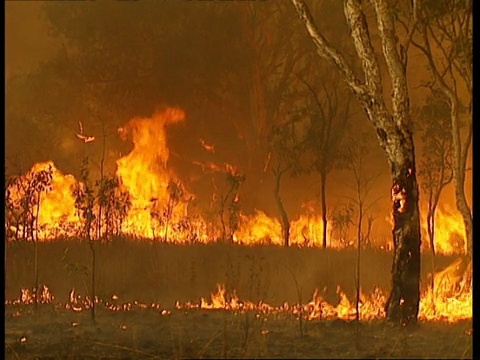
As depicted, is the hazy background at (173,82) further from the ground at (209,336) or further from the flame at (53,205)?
the ground at (209,336)

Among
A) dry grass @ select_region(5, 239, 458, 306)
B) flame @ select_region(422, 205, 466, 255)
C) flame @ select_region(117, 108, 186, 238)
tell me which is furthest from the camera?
flame @ select_region(117, 108, 186, 238)

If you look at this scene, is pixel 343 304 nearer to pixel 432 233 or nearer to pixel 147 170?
pixel 432 233

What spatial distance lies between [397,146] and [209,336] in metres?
0.89

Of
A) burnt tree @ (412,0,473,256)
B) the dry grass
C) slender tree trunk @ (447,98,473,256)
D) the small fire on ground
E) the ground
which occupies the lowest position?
the ground

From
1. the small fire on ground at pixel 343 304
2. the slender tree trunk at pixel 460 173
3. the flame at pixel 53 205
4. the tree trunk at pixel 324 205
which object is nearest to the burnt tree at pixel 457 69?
the slender tree trunk at pixel 460 173

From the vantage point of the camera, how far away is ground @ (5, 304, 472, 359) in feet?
8.22

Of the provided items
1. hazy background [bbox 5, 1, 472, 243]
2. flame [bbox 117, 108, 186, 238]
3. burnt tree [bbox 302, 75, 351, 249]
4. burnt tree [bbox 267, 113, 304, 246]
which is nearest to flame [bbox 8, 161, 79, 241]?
hazy background [bbox 5, 1, 472, 243]

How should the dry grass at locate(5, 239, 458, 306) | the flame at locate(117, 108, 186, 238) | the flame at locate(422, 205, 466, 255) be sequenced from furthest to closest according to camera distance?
the flame at locate(117, 108, 186, 238) < the dry grass at locate(5, 239, 458, 306) < the flame at locate(422, 205, 466, 255)

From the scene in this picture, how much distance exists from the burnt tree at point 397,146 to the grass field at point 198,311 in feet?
0.17

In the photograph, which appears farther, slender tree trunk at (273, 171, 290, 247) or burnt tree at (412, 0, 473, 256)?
slender tree trunk at (273, 171, 290, 247)

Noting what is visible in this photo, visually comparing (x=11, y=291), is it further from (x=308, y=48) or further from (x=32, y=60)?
(x=308, y=48)

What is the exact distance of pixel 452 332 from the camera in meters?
2.50

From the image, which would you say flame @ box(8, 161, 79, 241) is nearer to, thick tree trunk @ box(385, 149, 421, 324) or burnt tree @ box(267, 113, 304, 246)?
burnt tree @ box(267, 113, 304, 246)

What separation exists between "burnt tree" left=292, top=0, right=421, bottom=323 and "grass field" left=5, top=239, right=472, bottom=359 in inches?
2.0
